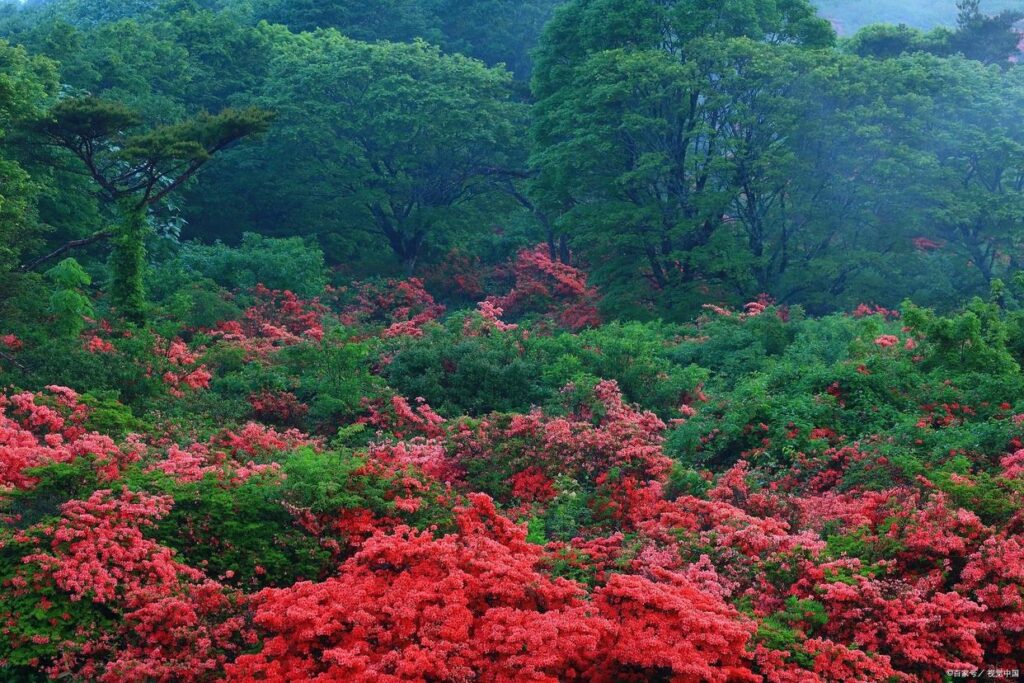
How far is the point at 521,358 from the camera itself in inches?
664

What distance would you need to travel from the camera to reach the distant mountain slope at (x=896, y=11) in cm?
5622

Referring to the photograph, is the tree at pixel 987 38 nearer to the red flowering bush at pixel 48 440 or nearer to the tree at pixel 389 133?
the tree at pixel 389 133

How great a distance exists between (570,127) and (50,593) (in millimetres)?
20556

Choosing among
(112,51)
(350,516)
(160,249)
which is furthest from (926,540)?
(112,51)

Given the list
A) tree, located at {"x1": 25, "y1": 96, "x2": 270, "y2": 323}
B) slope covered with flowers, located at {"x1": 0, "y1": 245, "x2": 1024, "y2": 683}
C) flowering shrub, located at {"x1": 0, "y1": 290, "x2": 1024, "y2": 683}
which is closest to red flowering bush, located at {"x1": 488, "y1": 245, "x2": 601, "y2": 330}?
tree, located at {"x1": 25, "y1": 96, "x2": 270, "y2": 323}

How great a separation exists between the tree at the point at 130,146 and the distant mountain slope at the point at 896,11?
42958 mm

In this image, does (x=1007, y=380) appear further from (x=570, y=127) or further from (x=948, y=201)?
(x=570, y=127)

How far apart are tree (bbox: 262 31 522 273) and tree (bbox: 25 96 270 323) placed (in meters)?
9.52

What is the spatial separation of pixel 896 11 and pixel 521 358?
167 feet

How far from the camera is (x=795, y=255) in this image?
2511 centimetres

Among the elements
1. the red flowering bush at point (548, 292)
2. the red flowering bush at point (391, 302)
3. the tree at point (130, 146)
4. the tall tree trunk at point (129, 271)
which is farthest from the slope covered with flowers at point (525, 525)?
the red flowering bush at point (548, 292)

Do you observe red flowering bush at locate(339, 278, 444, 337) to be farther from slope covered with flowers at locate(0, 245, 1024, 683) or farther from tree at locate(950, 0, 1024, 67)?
tree at locate(950, 0, 1024, 67)

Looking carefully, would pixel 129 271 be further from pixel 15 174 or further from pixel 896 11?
pixel 896 11

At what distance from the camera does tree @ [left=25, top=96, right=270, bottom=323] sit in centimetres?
1872
